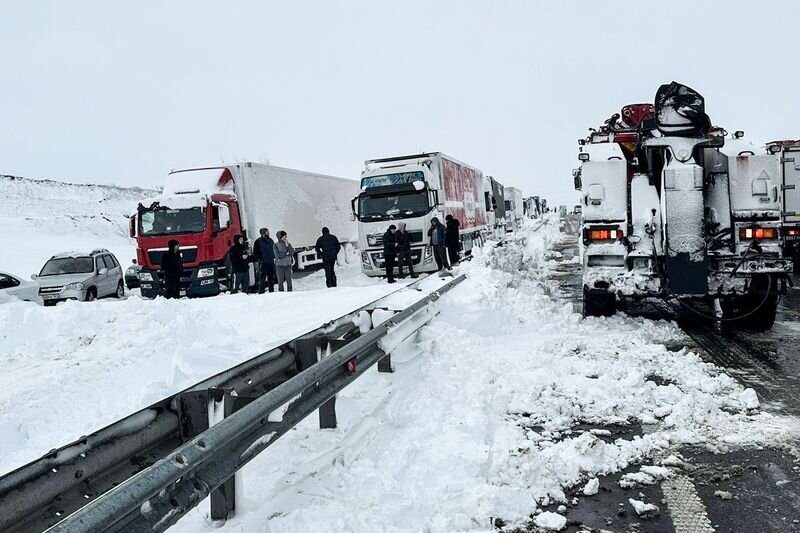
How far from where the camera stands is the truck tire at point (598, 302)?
9.31m

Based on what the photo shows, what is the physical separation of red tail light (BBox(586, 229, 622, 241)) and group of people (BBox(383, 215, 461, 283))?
7.97 m

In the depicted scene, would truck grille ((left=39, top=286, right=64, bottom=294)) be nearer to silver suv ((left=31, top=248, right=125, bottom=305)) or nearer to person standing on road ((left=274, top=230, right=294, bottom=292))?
silver suv ((left=31, top=248, right=125, bottom=305))

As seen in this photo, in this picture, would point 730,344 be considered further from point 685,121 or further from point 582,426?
point 582,426

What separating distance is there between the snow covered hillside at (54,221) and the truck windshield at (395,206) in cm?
1889

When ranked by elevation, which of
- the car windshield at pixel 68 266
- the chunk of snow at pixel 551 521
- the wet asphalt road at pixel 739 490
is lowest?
the wet asphalt road at pixel 739 490

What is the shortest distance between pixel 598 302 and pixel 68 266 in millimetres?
16492

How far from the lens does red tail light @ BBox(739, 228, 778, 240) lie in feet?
26.8

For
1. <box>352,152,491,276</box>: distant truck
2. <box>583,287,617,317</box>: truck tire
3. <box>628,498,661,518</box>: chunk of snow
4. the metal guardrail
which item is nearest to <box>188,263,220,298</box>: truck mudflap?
<box>352,152,491,276</box>: distant truck

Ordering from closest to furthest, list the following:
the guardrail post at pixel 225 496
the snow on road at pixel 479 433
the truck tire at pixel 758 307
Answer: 1. the guardrail post at pixel 225 496
2. the snow on road at pixel 479 433
3. the truck tire at pixel 758 307

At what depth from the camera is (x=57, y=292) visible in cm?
1741

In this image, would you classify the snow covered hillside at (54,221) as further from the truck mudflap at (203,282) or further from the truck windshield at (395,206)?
the truck windshield at (395,206)

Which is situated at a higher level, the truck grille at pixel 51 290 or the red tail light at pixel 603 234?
the red tail light at pixel 603 234

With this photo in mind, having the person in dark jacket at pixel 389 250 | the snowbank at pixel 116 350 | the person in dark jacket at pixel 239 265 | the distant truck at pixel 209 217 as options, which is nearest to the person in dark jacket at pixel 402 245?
the person in dark jacket at pixel 389 250

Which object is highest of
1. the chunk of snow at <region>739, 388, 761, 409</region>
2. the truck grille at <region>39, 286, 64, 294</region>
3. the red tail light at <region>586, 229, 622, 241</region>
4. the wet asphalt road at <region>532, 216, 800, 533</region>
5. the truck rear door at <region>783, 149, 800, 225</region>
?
the truck rear door at <region>783, 149, 800, 225</region>
